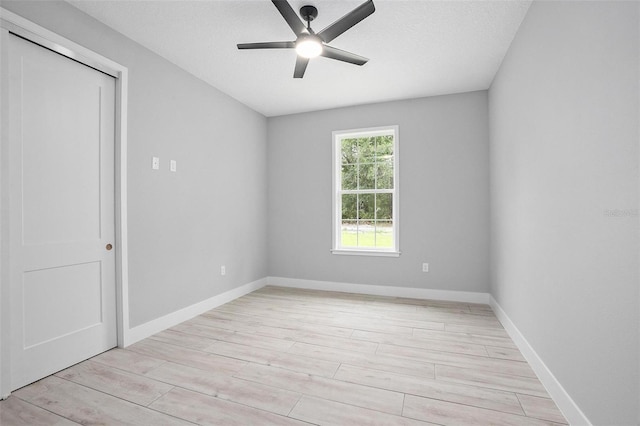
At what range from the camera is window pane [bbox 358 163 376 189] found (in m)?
4.52

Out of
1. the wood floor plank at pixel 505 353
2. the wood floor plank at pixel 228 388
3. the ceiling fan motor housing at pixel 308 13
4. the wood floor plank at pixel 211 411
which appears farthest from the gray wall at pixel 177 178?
the wood floor plank at pixel 505 353

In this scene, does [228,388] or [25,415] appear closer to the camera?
[25,415]

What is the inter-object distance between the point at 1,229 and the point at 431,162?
4.28 meters

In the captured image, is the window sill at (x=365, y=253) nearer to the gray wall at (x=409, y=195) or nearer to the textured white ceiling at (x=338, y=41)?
the gray wall at (x=409, y=195)

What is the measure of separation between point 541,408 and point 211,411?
197 cm

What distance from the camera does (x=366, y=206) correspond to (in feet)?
14.9

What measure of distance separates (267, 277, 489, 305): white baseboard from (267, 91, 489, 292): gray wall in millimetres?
70

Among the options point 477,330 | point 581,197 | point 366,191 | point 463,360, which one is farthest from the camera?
point 366,191

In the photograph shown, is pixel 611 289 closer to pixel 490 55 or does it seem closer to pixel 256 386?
pixel 256 386

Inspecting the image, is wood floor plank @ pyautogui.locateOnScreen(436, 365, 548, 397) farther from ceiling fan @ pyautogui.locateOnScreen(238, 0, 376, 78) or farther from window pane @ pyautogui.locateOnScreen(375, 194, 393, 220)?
ceiling fan @ pyautogui.locateOnScreen(238, 0, 376, 78)

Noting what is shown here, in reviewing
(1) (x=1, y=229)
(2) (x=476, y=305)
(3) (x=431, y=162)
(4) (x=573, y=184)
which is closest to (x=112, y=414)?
(1) (x=1, y=229)

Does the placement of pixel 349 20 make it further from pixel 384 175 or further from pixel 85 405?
pixel 85 405

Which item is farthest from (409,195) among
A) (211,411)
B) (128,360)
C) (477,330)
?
(128,360)

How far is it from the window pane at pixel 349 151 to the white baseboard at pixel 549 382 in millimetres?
2848
